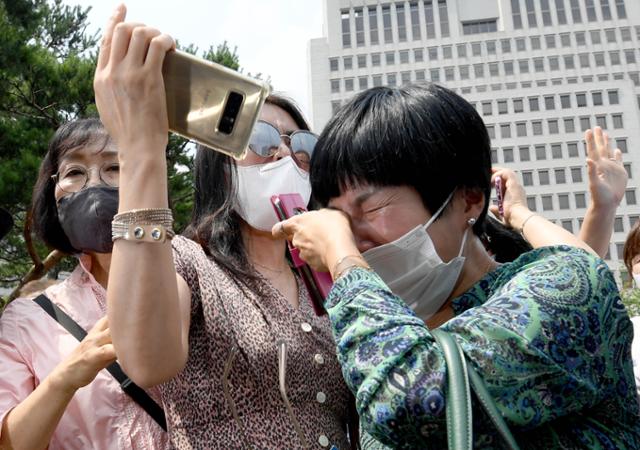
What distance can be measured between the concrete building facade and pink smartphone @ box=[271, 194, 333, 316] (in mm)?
54085

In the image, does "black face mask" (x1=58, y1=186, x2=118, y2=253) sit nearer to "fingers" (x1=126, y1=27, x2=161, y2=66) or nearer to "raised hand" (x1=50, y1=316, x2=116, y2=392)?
"raised hand" (x1=50, y1=316, x2=116, y2=392)

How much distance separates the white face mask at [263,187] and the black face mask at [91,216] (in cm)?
53

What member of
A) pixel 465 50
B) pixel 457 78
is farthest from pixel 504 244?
pixel 465 50

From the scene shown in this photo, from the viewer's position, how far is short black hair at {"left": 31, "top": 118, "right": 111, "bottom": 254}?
2.42 metres

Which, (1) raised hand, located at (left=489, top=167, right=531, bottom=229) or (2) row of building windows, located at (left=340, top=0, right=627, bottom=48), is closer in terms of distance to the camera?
(1) raised hand, located at (left=489, top=167, right=531, bottom=229)

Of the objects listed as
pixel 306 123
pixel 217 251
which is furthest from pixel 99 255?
pixel 306 123

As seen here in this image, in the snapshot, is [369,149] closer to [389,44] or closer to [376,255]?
[376,255]

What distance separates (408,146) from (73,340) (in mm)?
1339

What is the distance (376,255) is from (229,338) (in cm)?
47

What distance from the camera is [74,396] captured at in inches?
76.4

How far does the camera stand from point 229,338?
5.33 feet

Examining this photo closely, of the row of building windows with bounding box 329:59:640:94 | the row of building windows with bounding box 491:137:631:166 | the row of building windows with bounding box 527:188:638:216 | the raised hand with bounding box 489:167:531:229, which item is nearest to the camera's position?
the raised hand with bounding box 489:167:531:229

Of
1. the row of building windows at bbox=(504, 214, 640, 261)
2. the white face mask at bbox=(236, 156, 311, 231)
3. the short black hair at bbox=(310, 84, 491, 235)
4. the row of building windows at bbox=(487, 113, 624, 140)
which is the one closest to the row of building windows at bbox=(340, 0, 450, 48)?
the row of building windows at bbox=(487, 113, 624, 140)

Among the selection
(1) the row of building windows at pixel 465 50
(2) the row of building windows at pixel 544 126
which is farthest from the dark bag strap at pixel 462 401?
(1) the row of building windows at pixel 465 50
